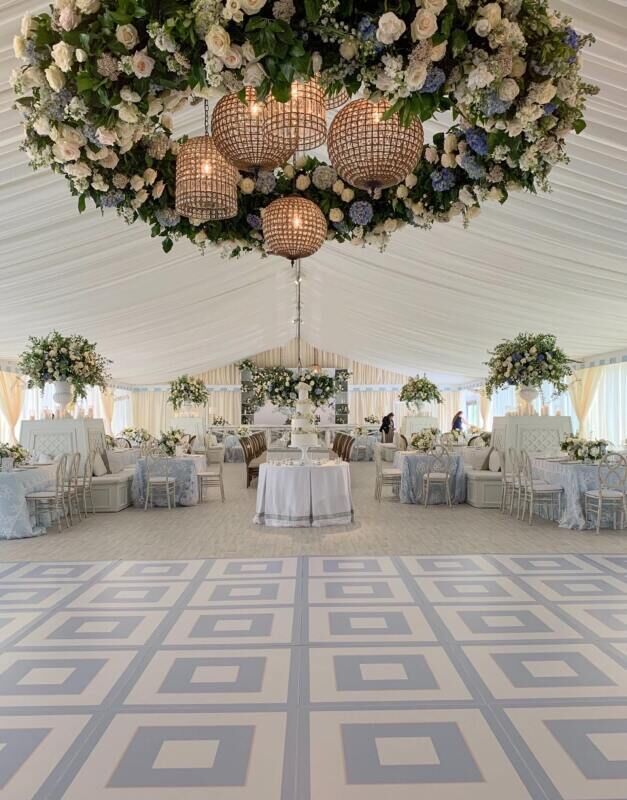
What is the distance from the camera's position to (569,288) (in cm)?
839

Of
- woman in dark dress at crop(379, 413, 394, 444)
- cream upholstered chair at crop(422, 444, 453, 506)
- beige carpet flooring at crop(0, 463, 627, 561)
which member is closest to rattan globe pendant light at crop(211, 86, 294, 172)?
beige carpet flooring at crop(0, 463, 627, 561)

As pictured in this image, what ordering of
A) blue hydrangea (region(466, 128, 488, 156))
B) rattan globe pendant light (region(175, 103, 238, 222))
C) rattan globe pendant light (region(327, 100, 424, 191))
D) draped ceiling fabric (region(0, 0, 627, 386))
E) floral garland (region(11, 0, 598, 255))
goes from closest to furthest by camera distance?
floral garland (region(11, 0, 598, 255)), blue hydrangea (region(466, 128, 488, 156)), rattan globe pendant light (region(327, 100, 424, 191)), rattan globe pendant light (region(175, 103, 238, 222)), draped ceiling fabric (region(0, 0, 627, 386))

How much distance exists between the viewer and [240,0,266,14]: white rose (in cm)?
182

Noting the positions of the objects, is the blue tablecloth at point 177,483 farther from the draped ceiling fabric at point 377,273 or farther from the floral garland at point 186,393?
the floral garland at point 186,393

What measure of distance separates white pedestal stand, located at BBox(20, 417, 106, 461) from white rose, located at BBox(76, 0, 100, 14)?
793cm

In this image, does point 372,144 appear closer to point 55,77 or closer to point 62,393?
point 55,77

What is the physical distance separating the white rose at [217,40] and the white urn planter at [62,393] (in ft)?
25.9

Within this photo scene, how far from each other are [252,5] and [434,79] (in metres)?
0.64

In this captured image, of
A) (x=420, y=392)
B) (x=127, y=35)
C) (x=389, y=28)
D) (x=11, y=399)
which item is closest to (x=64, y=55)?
(x=127, y=35)

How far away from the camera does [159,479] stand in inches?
369

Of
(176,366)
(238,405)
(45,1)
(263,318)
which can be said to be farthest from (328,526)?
(238,405)

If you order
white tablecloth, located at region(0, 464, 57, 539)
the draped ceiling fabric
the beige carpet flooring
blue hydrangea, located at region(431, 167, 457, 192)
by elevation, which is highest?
the draped ceiling fabric

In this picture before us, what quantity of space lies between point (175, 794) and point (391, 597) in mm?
2574

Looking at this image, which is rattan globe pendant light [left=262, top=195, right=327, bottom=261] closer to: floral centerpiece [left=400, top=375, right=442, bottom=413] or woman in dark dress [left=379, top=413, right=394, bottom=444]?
floral centerpiece [left=400, top=375, right=442, bottom=413]
